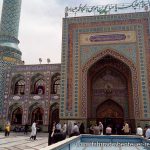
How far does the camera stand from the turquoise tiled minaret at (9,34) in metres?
22.9

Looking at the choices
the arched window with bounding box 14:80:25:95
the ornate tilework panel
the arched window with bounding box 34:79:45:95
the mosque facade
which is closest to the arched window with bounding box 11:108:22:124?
the mosque facade

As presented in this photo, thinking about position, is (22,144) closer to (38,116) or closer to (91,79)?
(91,79)

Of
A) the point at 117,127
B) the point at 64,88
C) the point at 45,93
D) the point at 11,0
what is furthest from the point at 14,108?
the point at 11,0

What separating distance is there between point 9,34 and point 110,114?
13.7m

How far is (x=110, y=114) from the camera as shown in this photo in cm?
1898

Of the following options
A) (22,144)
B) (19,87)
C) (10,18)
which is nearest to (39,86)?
(19,87)

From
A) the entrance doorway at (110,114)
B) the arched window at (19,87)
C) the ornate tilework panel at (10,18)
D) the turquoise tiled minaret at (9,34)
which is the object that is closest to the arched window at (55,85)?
the arched window at (19,87)

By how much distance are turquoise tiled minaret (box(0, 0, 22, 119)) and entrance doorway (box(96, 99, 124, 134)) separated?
394 inches

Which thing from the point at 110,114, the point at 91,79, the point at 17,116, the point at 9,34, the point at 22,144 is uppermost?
the point at 9,34

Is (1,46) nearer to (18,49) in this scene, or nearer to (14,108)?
(18,49)

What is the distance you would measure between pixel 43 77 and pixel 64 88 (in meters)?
4.24

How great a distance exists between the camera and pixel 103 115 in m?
19.0

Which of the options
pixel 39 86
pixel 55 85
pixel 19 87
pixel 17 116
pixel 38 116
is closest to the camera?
pixel 38 116

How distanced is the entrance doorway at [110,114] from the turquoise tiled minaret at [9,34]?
9995 mm
